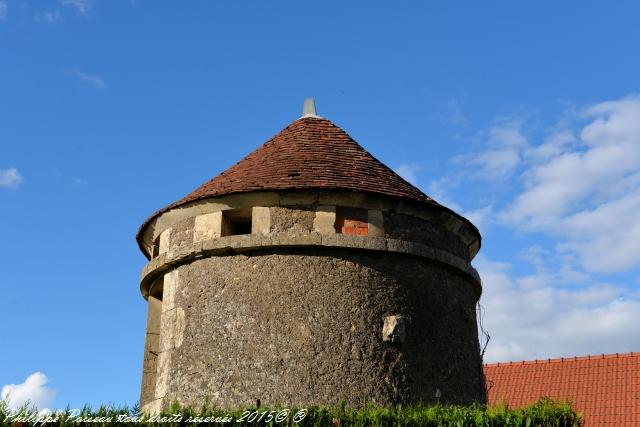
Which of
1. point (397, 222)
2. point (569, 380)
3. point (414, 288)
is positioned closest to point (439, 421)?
point (414, 288)

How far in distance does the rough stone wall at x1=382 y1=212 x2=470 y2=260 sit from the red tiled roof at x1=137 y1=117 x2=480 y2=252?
24cm

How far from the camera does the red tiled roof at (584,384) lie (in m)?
14.1

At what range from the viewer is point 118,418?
599 cm

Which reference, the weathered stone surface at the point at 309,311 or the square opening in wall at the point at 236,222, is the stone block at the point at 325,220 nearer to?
the weathered stone surface at the point at 309,311

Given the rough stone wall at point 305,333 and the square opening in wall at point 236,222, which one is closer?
the rough stone wall at point 305,333

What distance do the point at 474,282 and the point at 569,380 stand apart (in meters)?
7.93

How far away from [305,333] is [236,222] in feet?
5.49

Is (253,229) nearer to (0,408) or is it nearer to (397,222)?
(397,222)

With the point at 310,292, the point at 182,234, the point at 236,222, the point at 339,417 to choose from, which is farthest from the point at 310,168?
the point at 339,417

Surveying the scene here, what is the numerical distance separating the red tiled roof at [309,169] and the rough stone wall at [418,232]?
0.24 metres

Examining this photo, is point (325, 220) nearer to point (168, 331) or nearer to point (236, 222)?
point (236, 222)

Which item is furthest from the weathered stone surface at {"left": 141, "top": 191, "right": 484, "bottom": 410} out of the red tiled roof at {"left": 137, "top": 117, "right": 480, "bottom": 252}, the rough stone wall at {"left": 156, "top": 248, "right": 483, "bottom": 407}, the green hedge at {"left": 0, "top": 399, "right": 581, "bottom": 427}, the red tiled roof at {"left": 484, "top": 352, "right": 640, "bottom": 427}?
the red tiled roof at {"left": 484, "top": 352, "right": 640, "bottom": 427}

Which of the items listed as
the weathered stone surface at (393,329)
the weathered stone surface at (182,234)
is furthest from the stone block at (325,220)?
the weathered stone surface at (182,234)

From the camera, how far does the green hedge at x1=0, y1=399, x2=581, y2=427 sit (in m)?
5.86
